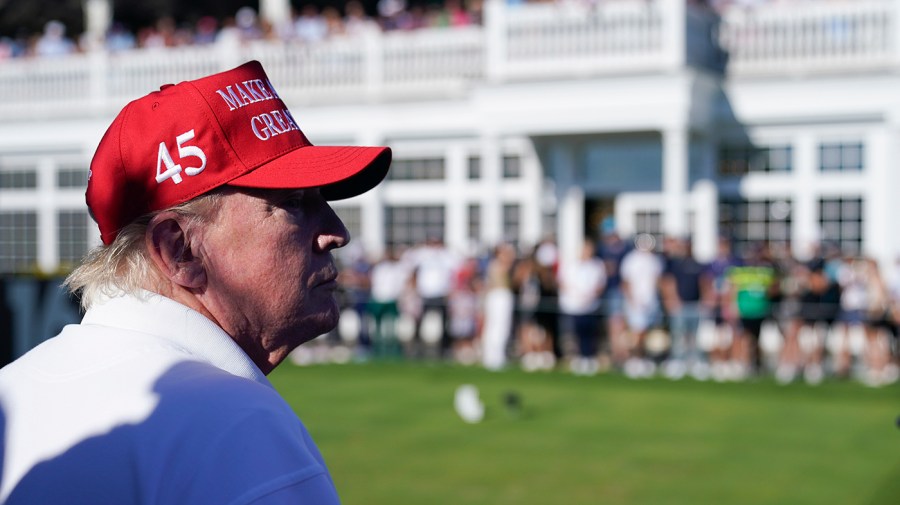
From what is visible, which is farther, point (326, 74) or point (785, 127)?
point (326, 74)

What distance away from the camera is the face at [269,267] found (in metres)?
1.89

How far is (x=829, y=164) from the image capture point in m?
19.8

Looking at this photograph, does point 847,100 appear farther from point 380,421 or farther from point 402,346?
point 380,421

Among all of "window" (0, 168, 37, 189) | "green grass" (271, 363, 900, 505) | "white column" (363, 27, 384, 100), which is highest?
"white column" (363, 27, 384, 100)

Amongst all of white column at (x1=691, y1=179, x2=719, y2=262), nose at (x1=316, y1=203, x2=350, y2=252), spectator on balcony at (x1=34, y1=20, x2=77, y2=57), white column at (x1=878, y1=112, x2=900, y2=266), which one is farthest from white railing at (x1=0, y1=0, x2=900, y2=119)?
nose at (x1=316, y1=203, x2=350, y2=252)

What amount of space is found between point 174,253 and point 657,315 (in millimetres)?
14847

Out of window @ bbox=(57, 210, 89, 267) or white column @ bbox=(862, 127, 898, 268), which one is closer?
white column @ bbox=(862, 127, 898, 268)

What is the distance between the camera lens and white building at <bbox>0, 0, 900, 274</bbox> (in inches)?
752

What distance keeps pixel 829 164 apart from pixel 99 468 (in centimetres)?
1968

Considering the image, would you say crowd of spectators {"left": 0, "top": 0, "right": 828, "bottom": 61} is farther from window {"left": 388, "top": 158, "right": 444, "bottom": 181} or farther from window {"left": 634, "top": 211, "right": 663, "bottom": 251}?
window {"left": 634, "top": 211, "right": 663, "bottom": 251}

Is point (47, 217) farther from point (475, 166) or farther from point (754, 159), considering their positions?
point (754, 159)

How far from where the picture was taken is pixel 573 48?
19.8 metres

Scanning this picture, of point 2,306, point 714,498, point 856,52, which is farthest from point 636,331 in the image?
point 2,306

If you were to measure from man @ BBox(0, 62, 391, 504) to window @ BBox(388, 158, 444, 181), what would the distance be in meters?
20.7
